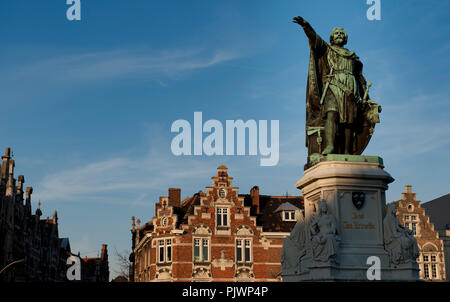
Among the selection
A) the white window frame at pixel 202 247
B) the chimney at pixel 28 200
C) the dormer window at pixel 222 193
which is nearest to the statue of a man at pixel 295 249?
the white window frame at pixel 202 247

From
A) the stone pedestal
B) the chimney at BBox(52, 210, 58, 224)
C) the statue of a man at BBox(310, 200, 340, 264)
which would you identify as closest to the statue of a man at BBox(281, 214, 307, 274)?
the stone pedestal

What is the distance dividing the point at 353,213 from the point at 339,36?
3971mm

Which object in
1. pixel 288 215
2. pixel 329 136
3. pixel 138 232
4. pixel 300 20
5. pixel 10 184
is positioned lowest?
pixel 138 232

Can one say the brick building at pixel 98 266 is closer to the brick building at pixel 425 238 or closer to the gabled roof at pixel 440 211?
the gabled roof at pixel 440 211

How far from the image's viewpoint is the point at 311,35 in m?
11.4

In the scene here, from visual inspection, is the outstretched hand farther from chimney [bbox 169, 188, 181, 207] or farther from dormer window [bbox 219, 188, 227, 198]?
chimney [bbox 169, 188, 181, 207]

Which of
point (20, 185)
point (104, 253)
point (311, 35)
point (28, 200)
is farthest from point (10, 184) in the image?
point (104, 253)

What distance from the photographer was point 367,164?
10.7 m

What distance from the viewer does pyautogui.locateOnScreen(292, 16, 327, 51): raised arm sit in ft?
36.6

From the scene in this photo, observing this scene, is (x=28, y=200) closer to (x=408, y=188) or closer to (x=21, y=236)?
(x=21, y=236)

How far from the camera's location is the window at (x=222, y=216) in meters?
42.9
